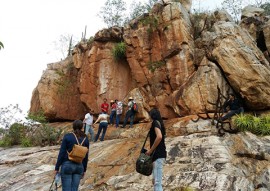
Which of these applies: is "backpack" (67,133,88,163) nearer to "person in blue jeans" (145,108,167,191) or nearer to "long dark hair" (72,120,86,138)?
"long dark hair" (72,120,86,138)

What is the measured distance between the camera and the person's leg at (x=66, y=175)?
5.70 meters

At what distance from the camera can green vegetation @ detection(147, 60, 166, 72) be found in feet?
53.7

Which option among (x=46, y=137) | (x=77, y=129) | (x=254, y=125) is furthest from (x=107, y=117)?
(x=77, y=129)

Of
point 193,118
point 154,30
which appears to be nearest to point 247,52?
point 193,118

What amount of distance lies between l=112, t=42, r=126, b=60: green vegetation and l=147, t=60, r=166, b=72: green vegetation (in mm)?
2072

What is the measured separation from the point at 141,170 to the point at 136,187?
7.90ft

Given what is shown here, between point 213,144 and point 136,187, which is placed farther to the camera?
point 213,144

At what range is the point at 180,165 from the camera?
906cm

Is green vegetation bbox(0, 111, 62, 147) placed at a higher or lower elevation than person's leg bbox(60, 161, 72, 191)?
higher

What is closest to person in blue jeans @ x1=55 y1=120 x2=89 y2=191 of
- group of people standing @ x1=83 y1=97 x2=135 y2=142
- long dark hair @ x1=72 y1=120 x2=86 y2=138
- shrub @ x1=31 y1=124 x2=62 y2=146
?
long dark hair @ x1=72 y1=120 x2=86 y2=138

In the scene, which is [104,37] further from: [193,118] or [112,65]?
[193,118]

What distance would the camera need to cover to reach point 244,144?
9797 millimetres

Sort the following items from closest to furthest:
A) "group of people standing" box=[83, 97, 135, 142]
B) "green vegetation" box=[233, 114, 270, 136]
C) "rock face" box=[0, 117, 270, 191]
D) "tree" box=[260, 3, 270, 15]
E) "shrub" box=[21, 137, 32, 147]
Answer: "rock face" box=[0, 117, 270, 191], "green vegetation" box=[233, 114, 270, 136], "group of people standing" box=[83, 97, 135, 142], "shrub" box=[21, 137, 32, 147], "tree" box=[260, 3, 270, 15]

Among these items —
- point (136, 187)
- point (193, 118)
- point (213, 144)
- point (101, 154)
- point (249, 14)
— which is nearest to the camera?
point (136, 187)
